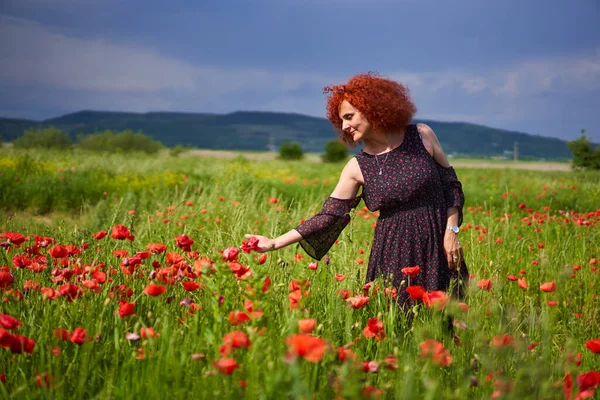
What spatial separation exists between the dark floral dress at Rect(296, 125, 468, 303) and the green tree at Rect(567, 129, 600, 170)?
81.7 feet

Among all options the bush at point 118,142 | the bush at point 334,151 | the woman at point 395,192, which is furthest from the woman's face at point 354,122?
the bush at point 334,151

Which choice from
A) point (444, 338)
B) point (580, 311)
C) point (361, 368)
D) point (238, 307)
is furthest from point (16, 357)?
point (580, 311)

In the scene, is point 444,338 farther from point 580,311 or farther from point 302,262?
point 580,311

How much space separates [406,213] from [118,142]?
125 ft

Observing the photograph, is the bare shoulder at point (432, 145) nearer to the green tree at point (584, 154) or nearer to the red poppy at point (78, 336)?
the red poppy at point (78, 336)

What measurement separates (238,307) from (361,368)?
78 centimetres

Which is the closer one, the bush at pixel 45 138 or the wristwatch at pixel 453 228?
the wristwatch at pixel 453 228

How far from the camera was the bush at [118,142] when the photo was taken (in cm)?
3551

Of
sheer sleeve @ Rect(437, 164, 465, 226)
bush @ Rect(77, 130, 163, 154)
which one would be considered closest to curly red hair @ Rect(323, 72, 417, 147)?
sheer sleeve @ Rect(437, 164, 465, 226)

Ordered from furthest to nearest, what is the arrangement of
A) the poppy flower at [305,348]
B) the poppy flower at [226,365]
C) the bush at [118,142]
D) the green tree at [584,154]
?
1. the bush at [118,142]
2. the green tree at [584,154]
3. the poppy flower at [226,365]
4. the poppy flower at [305,348]

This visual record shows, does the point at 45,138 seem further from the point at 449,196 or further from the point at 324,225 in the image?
the point at 449,196

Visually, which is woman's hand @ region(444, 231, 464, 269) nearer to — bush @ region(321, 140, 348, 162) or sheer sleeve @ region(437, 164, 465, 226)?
sheer sleeve @ region(437, 164, 465, 226)

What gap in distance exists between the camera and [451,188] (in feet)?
10.1

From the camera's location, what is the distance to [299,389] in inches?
36.8
